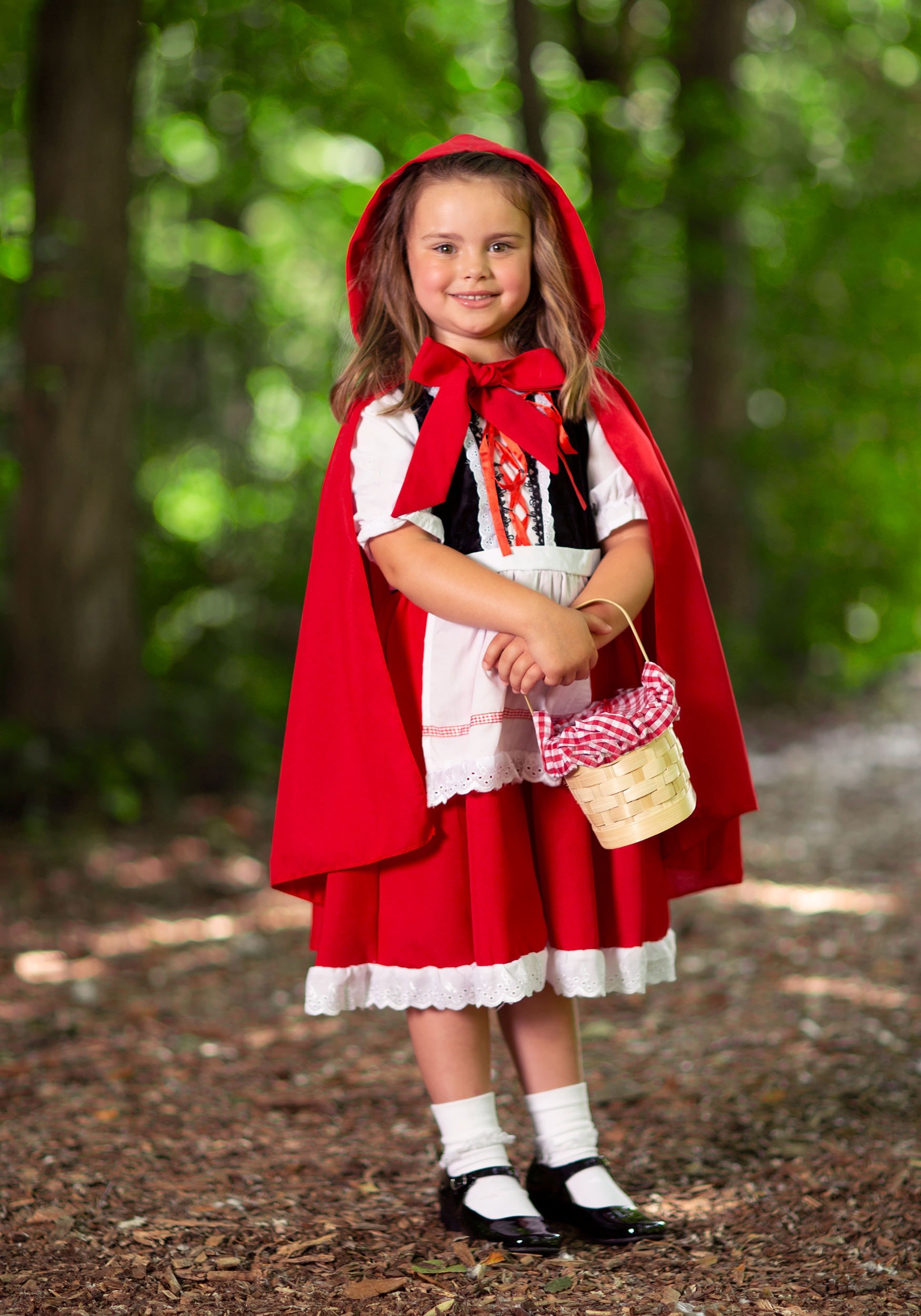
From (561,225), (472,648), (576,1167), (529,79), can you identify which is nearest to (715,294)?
(529,79)

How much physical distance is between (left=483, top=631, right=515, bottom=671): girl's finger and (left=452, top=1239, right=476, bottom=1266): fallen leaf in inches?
38.5

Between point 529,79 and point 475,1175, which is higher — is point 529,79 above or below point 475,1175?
above

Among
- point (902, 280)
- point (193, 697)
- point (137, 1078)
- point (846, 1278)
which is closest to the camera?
point (846, 1278)

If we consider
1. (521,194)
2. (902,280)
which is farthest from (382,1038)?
(902,280)

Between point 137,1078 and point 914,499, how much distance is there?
9.48m

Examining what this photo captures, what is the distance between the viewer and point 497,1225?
214 cm

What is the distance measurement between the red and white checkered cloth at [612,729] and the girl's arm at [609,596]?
0.08 meters

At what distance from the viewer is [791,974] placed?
12.9 feet

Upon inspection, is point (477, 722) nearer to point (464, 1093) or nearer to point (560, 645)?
point (560, 645)

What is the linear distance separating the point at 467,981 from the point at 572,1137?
385mm

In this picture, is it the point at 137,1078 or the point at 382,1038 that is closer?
the point at 137,1078

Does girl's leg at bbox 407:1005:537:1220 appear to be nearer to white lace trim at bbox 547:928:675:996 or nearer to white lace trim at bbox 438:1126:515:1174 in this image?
white lace trim at bbox 438:1126:515:1174

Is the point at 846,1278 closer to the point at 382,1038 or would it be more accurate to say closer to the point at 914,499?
the point at 382,1038

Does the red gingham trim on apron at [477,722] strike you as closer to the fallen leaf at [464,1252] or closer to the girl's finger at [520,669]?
the girl's finger at [520,669]
